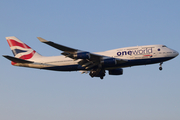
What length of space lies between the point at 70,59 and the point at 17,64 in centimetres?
985

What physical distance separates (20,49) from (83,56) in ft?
52.3

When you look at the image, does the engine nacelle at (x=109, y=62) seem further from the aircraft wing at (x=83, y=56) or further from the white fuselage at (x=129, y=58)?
the white fuselage at (x=129, y=58)

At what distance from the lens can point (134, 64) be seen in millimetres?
48938

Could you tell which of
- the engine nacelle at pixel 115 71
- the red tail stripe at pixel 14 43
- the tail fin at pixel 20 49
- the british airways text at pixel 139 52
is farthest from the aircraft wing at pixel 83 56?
the red tail stripe at pixel 14 43

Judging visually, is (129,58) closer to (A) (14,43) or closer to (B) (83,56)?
(B) (83,56)

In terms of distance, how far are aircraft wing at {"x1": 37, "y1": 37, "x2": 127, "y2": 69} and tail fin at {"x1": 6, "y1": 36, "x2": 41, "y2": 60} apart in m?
10.6

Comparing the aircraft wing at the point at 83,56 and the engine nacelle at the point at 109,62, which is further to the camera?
the engine nacelle at the point at 109,62

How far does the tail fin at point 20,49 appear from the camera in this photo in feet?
178

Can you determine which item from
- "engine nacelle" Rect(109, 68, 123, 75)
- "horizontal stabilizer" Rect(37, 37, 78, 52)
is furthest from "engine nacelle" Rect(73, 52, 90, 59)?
"engine nacelle" Rect(109, 68, 123, 75)

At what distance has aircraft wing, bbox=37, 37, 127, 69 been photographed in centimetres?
4301

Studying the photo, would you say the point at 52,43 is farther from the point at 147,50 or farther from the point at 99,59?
the point at 147,50

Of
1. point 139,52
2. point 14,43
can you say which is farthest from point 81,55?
point 14,43

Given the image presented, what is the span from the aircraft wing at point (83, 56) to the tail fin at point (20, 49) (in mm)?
10615

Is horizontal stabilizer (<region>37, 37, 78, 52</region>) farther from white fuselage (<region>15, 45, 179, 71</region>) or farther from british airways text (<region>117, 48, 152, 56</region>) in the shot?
british airways text (<region>117, 48, 152, 56</region>)
